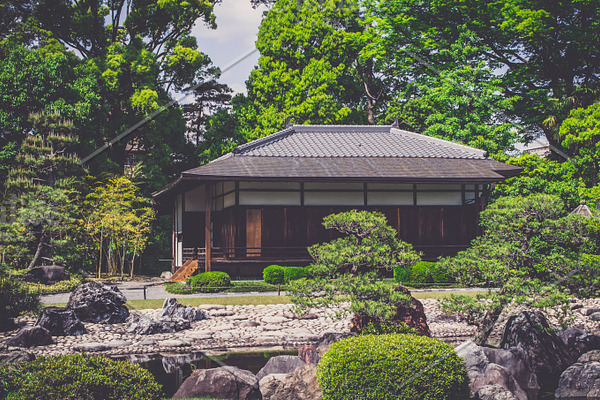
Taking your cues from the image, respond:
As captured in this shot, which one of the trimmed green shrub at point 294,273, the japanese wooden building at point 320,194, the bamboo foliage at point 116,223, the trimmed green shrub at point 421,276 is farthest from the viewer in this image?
the bamboo foliage at point 116,223

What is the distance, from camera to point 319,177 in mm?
20297

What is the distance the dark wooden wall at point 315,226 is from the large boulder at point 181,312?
22.2 ft

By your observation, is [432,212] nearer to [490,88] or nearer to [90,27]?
[490,88]

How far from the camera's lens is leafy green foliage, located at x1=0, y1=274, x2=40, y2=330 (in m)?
12.8

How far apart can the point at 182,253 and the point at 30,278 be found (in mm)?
7043

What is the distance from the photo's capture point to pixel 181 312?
1373 cm

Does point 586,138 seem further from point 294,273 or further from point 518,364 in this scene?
point 518,364

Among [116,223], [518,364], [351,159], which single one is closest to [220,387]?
[518,364]

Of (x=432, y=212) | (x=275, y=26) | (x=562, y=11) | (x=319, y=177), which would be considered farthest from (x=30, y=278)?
(x=562, y=11)

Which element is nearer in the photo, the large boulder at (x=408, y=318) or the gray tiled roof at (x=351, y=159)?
the large boulder at (x=408, y=318)

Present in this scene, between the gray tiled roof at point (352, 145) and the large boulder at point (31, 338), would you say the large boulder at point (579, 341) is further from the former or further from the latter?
the gray tiled roof at point (352, 145)

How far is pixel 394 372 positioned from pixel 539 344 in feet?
16.9

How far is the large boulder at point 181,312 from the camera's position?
13.7 metres

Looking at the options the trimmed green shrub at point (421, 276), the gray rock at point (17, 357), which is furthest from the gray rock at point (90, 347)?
the trimmed green shrub at point (421, 276)
